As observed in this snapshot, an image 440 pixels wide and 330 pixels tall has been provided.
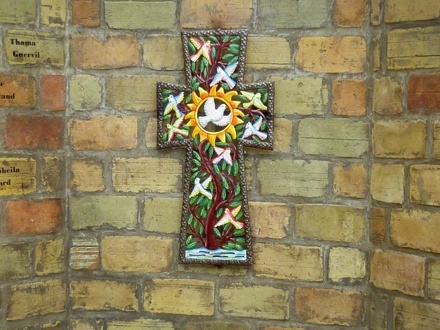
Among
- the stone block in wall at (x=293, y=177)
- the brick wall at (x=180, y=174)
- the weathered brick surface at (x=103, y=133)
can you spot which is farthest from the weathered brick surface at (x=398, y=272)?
the weathered brick surface at (x=103, y=133)

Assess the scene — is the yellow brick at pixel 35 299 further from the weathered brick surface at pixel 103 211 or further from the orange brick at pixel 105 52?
the orange brick at pixel 105 52

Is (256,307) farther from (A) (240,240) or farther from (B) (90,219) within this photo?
(B) (90,219)

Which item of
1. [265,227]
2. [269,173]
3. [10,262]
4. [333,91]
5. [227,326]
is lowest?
[227,326]

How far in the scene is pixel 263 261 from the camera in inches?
71.4

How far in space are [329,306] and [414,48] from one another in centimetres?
81

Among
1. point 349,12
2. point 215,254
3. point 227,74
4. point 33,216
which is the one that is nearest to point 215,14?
point 227,74

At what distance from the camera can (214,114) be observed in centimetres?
178

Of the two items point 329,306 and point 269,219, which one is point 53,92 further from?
point 329,306

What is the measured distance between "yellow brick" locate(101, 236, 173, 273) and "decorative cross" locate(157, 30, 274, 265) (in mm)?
81

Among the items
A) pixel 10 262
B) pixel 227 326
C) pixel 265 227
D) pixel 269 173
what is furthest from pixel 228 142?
pixel 10 262

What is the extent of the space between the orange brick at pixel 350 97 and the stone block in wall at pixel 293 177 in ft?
0.57

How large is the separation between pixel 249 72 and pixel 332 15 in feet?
0.98

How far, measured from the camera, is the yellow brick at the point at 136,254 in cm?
186

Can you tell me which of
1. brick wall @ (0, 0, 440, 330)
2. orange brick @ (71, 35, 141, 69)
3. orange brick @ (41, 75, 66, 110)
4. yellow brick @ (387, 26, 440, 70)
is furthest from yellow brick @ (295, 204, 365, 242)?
orange brick @ (41, 75, 66, 110)
